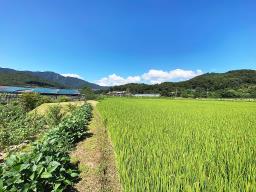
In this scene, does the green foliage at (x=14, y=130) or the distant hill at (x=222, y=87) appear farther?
the distant hill at (x=222, y=87)

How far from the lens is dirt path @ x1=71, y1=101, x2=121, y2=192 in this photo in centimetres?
377

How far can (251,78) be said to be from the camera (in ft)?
258

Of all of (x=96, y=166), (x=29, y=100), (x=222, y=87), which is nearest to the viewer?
Answer: (x=96, y=166)

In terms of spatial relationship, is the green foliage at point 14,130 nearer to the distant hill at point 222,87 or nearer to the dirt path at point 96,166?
the dirt path at point 96,166

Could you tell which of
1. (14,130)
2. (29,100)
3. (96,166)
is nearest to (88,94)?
(29,100)

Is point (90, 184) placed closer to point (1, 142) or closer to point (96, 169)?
point (96, 169)

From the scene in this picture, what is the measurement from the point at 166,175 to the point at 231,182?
0.84m

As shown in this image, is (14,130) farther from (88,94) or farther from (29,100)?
(88,94)

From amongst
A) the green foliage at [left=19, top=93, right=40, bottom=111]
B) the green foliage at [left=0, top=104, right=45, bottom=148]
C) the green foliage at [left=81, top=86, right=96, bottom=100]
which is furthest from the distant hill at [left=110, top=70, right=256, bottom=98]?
the green foliage at [left=0, top=104, right=45, bottom=148]

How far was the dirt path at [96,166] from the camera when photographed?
3767mm

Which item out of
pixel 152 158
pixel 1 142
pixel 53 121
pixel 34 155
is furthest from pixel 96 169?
pixel 53 121

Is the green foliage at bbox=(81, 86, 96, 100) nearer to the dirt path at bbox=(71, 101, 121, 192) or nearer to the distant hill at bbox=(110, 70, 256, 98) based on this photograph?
the distant hill at bbox=(110, 70, 256, 98)

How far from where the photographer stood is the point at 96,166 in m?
4.63

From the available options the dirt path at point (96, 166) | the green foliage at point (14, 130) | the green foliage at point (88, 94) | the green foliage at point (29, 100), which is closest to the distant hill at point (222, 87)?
the green foliage at point (88, 94)
